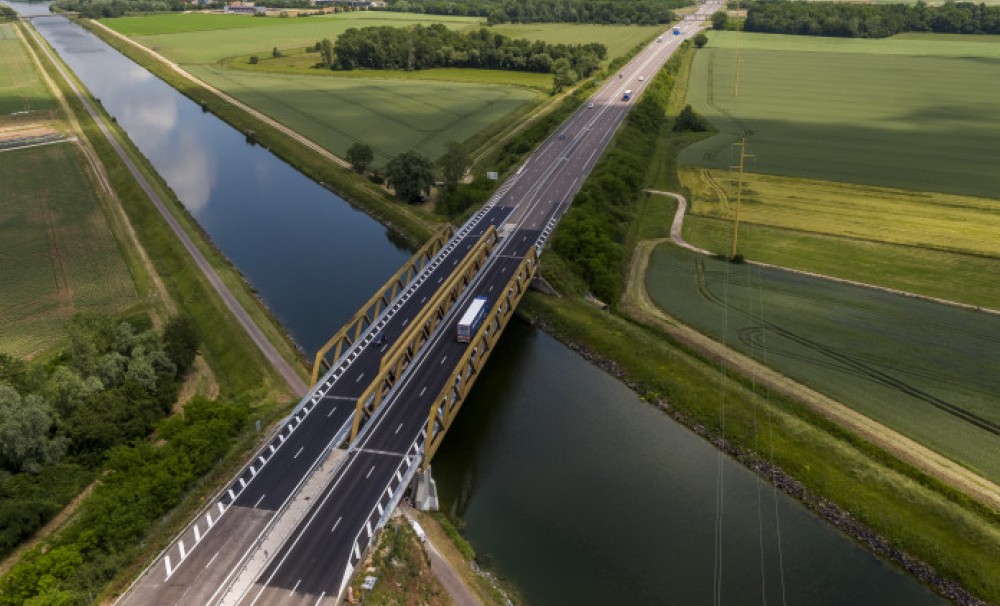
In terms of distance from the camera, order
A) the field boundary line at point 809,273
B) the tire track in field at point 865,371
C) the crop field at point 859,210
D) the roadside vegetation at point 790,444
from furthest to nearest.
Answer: the crop field at point 859,210, the field boundary line at point 809,273, the tire track in field at point 865,371, the roadside vegetation at point 790,444

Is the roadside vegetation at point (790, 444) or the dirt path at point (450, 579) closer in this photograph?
the dirt path at point (450, 579)

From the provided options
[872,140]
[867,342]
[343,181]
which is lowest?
[867,342]

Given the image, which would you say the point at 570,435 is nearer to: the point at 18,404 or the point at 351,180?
the point at 18,404

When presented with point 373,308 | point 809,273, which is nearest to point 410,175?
point 373,308

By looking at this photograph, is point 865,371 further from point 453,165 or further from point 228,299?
point 453,165

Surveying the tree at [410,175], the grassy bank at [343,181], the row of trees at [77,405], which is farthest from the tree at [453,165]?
the row of trees at [77,405]

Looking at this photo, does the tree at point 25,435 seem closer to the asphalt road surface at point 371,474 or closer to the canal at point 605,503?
the asphalt road surface at point 371,474
